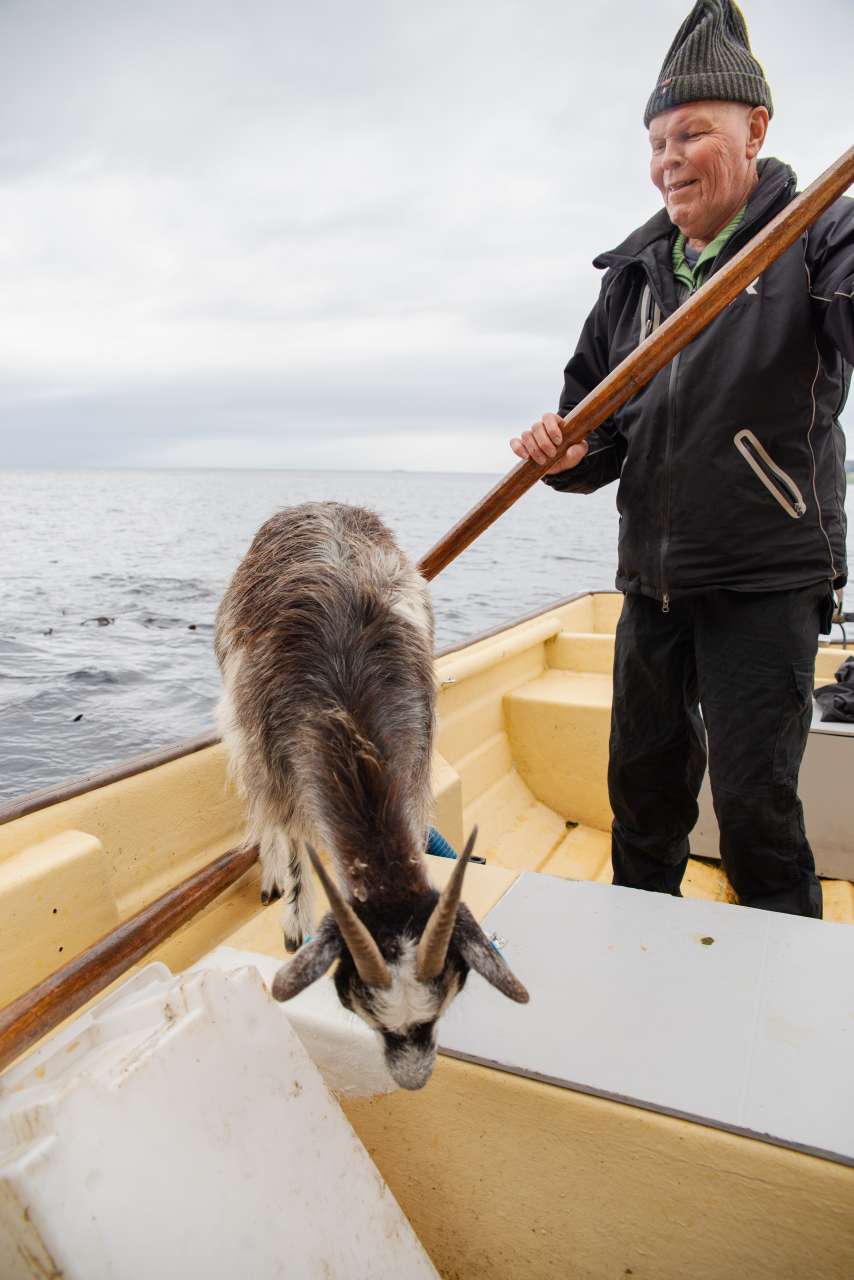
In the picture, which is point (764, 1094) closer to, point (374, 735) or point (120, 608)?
point (374, 735)

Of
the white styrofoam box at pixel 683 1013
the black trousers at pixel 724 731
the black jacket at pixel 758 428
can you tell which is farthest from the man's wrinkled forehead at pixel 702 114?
the white styrofoam box at pixel 683 1013

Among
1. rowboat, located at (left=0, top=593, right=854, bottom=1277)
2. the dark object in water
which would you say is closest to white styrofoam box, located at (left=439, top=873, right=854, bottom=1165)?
rowboat, located at (left=0, top=593, right=854, bottom=1277)

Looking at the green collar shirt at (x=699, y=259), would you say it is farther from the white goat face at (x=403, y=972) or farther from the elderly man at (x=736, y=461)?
the white goat face at (x=403, y=972)

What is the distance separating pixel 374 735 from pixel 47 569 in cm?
2413

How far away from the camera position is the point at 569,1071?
→ 2.04m

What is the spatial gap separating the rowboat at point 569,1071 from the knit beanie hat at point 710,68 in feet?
9.15

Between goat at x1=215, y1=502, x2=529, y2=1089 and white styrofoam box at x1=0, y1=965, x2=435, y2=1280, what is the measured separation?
0.64ft

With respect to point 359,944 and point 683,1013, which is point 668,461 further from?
point 359,944

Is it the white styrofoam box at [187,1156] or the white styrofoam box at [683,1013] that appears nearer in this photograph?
the white styrofoam box at [187,1156]

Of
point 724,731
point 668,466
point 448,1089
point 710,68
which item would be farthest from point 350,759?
point 710,68

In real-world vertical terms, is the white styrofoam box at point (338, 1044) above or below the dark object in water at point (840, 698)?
below

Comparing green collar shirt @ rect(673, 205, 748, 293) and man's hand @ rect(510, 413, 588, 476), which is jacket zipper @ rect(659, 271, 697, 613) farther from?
man's hand @ rect(510, 413, 588, 476)

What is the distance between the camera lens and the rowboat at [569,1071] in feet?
6.03

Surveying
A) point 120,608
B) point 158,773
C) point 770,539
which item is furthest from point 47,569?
point 770,539
